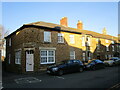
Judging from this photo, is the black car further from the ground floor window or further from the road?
the ground floor window

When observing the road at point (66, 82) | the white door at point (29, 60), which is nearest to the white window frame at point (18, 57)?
the white door at point (29, 60)

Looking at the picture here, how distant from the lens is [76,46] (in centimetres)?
2061

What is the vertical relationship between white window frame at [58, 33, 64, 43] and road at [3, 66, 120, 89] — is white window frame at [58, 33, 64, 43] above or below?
above

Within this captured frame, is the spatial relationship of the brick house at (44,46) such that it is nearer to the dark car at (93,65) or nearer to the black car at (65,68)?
the black car at (65,68)

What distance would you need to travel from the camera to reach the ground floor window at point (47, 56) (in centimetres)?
1594

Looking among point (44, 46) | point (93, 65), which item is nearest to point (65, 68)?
point (44, 46)

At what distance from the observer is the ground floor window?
15.9 m

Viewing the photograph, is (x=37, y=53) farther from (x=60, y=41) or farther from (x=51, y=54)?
(x=60, y=41)

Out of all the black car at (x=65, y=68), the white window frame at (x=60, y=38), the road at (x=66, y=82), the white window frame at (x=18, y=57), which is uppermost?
the white window frame at (x=60, y=38)

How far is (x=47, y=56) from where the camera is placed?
16.4 meters

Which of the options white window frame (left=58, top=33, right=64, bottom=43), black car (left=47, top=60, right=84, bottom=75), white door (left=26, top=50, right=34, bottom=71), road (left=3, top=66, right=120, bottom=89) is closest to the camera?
road (left=3, top=66, right=120, bottom=89)

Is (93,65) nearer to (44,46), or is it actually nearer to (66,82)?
(44,46)

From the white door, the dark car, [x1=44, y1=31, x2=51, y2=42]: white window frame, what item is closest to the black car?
the dark car

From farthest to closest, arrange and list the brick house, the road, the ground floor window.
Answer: the ground floor window → the brick house → the road
